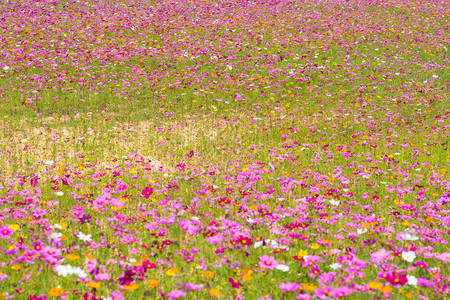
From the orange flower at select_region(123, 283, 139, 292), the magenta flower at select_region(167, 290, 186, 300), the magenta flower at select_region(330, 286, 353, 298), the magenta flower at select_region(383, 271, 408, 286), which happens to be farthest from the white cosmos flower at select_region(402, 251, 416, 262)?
the orange flower at select_region(123, 283, 139, 292)

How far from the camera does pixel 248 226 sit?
5133mm

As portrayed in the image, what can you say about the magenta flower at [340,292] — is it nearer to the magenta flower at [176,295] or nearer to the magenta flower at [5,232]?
the magenta flower at [176,295]

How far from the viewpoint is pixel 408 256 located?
4.10m

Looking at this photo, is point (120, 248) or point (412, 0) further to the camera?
point (412, 0)

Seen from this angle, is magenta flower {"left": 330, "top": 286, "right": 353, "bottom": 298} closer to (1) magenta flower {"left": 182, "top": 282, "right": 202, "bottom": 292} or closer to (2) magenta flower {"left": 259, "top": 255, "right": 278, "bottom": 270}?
(2) magenta flower {"left": 259, "top": 255, "right": 278, "bottom": 270}

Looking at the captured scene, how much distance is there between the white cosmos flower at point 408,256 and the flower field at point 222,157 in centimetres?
2

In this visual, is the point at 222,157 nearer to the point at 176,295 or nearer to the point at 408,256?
the point at 408,256

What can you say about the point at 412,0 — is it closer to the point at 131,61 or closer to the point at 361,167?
the point at 131,61

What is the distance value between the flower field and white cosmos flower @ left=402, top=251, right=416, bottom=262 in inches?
0.7

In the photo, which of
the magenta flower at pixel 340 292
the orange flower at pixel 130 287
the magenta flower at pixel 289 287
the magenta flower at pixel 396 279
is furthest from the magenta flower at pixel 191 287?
the magenta flower at pixel 396 279


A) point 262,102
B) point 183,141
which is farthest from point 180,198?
point 262,102

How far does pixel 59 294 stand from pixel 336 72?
14356 millimetres

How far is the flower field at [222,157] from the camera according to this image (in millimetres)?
3951

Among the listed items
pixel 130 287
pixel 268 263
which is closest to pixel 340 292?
pixel 268 263
